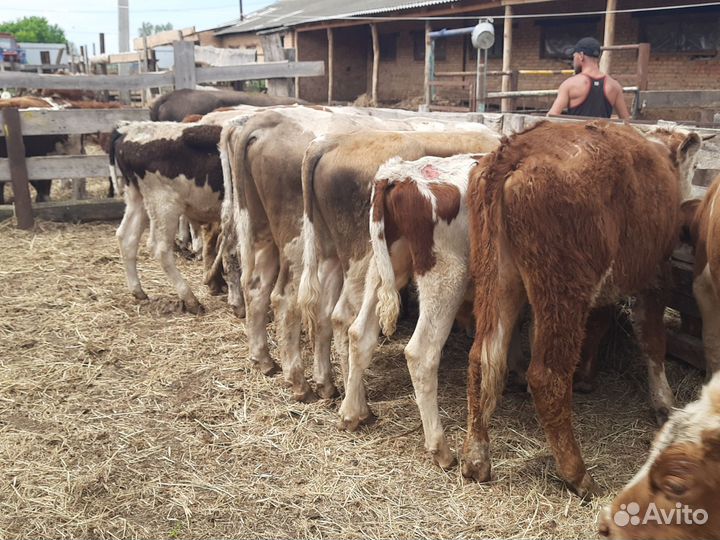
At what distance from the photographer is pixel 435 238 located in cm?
354

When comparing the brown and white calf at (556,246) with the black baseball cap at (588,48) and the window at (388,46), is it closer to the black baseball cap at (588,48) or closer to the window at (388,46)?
the black baseball cap at (588,48)

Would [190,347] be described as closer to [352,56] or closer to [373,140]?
[373,140]

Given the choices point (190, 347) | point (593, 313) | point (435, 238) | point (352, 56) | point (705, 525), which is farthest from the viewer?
point (352, 56)

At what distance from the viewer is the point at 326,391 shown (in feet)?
14.6

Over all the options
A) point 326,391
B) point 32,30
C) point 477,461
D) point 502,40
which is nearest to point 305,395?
point 326,391

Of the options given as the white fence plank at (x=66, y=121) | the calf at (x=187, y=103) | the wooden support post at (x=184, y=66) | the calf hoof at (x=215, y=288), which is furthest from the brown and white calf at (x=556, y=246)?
the wooden support post at (x=184, y=66)

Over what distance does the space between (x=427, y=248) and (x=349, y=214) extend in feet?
2.21

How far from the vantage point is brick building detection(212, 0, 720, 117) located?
1470 centimetres

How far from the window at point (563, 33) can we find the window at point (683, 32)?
1269 millimetres

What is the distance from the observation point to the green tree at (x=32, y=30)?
70.7 meters

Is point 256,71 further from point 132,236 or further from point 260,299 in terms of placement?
point 260,299

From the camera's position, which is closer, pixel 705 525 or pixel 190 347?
pixel 705 525

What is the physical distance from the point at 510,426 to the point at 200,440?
6.21 feet

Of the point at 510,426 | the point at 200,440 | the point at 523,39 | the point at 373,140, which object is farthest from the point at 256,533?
the point at 523,39
